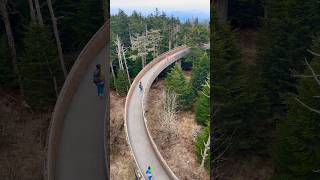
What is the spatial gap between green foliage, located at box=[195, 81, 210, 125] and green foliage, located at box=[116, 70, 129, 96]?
3220mm

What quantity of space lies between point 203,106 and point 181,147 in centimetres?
416

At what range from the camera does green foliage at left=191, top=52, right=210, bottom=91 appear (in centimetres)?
1603

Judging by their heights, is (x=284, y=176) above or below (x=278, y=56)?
below

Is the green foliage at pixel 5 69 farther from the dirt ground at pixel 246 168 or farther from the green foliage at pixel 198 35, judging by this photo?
the green foliage at pixel 198 35

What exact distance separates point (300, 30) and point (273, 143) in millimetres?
8035

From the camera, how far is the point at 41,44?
26.5 metres

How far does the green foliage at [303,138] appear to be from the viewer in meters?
20.4

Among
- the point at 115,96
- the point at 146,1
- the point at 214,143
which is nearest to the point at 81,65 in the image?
the point at 115,96

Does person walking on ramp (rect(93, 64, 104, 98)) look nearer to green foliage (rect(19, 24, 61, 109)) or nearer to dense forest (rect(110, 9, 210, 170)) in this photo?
dense forest (rect(110, 9, 210, 170))

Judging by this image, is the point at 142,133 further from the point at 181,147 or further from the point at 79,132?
the point at 79,132

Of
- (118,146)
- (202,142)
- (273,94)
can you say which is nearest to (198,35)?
(202,142)

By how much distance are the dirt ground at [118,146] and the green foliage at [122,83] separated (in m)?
0.35

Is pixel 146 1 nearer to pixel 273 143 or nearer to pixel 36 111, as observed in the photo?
pixel 273 143

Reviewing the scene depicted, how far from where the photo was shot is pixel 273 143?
2306 cm
